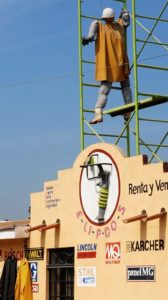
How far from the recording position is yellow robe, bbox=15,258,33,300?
2061 cm

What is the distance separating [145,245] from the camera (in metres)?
16.6

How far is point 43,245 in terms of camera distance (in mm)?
20562

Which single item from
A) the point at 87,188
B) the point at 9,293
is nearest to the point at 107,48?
the point at 87,188

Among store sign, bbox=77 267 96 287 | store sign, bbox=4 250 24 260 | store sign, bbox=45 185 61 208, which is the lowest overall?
store sign, bbox=77 267 96 287

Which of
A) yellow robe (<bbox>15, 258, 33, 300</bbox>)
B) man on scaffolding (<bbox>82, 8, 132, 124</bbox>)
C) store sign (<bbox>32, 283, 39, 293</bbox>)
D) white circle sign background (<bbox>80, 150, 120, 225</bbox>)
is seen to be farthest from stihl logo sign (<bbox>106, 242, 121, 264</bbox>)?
yellow robe (<bbox>15, 258, 33, 300</bbox>)

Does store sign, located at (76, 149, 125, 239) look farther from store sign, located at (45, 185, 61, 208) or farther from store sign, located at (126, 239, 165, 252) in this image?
store sign, located at (45, 185, 61, 208)

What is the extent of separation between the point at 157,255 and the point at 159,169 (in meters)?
1.91

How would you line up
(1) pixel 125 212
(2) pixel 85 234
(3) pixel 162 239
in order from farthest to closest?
(2) pixel 85 234, (1) pixel 125 212, (3) pixel 162 239

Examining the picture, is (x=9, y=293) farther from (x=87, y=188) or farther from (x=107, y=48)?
(x=107, y=48)

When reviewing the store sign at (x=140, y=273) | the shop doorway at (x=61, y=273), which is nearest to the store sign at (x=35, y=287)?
the shop doorway at (x=61, y=273)

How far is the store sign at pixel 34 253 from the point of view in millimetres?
20584

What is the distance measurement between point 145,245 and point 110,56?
564 centimetres

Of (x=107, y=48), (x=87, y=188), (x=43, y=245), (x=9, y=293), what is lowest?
(x=9, y=293)

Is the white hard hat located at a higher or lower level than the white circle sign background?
higher
